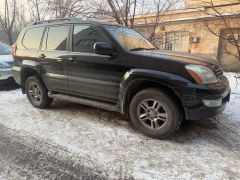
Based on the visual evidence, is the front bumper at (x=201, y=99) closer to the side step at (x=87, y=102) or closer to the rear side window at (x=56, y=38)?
the side step at (x=87, y=102)

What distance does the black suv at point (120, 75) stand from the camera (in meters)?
3.81

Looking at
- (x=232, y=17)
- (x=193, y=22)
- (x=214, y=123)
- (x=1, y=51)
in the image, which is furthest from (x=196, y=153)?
(x=193, y=22)

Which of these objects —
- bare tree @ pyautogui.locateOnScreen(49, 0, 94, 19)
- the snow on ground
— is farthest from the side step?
bare tree @ pyautogui.locateOnScreen(49, 0, 94, 19)

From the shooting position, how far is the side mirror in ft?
13.9

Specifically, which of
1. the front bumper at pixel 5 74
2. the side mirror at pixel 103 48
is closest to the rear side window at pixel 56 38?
the side mirror at pixel 103 48

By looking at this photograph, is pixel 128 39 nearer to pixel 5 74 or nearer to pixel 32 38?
pixel 32 38

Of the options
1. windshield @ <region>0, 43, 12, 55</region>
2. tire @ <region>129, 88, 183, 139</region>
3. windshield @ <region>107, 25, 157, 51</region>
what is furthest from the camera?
windshield @ <region>0, 43, 12, 55</region>

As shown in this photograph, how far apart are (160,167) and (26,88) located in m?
3.94

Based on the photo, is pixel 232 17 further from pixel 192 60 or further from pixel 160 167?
pixel 160 167

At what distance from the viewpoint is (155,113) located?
4.13 metres

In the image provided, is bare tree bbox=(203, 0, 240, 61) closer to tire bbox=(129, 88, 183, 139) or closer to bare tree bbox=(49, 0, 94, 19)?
tire bbox=(129, 88, 183, 139)

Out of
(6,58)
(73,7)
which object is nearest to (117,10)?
(73,7)

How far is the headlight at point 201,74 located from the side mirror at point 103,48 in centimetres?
129

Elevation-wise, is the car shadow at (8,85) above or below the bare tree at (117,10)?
below
